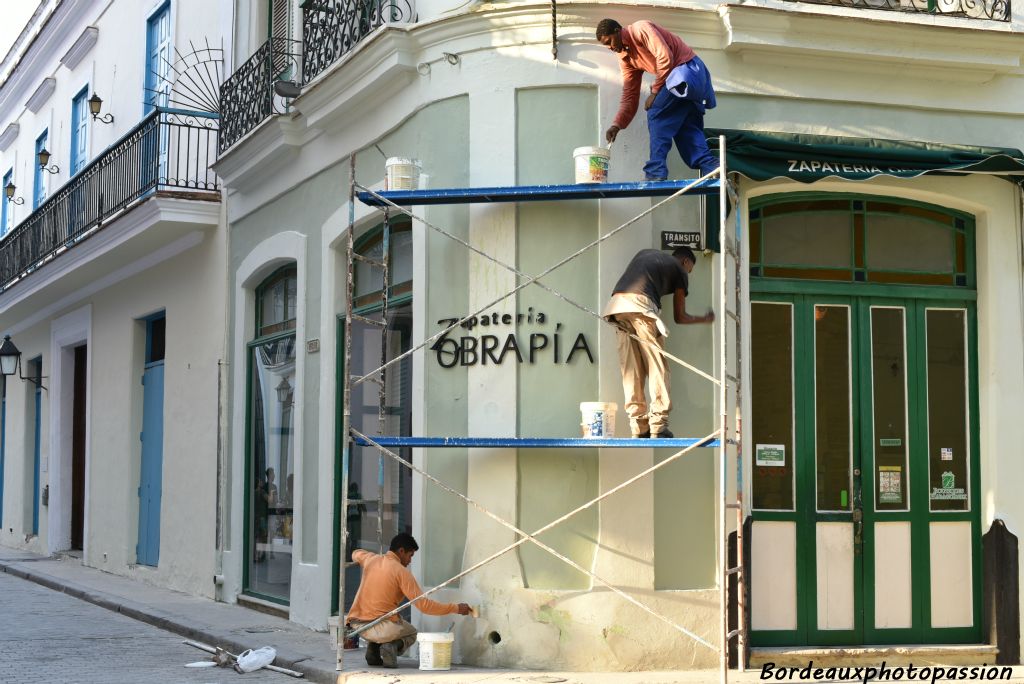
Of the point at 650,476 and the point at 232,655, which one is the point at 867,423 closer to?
the point at 650,476

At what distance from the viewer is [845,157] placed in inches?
382

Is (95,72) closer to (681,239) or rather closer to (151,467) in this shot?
(151,467)

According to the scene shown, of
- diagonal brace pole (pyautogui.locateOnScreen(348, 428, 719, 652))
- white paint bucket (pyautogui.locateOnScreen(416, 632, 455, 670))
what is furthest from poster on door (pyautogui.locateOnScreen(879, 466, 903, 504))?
white paint bucket (pyautogui.locateOnScreen(416, 632, 455, 670))

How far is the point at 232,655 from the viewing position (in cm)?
1041

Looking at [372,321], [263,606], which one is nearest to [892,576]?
[372,321]

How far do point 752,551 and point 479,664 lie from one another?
210cm

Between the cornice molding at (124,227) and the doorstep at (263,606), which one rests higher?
the cornice molding at (124,227)

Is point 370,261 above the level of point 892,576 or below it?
above

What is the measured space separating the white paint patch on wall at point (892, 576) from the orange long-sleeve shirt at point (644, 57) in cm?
354

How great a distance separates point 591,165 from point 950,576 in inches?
158

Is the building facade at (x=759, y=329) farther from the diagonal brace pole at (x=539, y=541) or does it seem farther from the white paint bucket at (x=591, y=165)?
the white paint bucket at (x=591, y=165)

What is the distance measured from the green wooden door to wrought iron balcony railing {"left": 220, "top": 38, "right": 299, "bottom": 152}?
540 centimetres

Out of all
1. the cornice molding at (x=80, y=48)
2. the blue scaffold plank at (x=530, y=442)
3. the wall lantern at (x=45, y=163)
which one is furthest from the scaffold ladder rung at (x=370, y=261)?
the wall lantern at (x=45, y=163)

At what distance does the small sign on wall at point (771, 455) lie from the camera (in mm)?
9820
